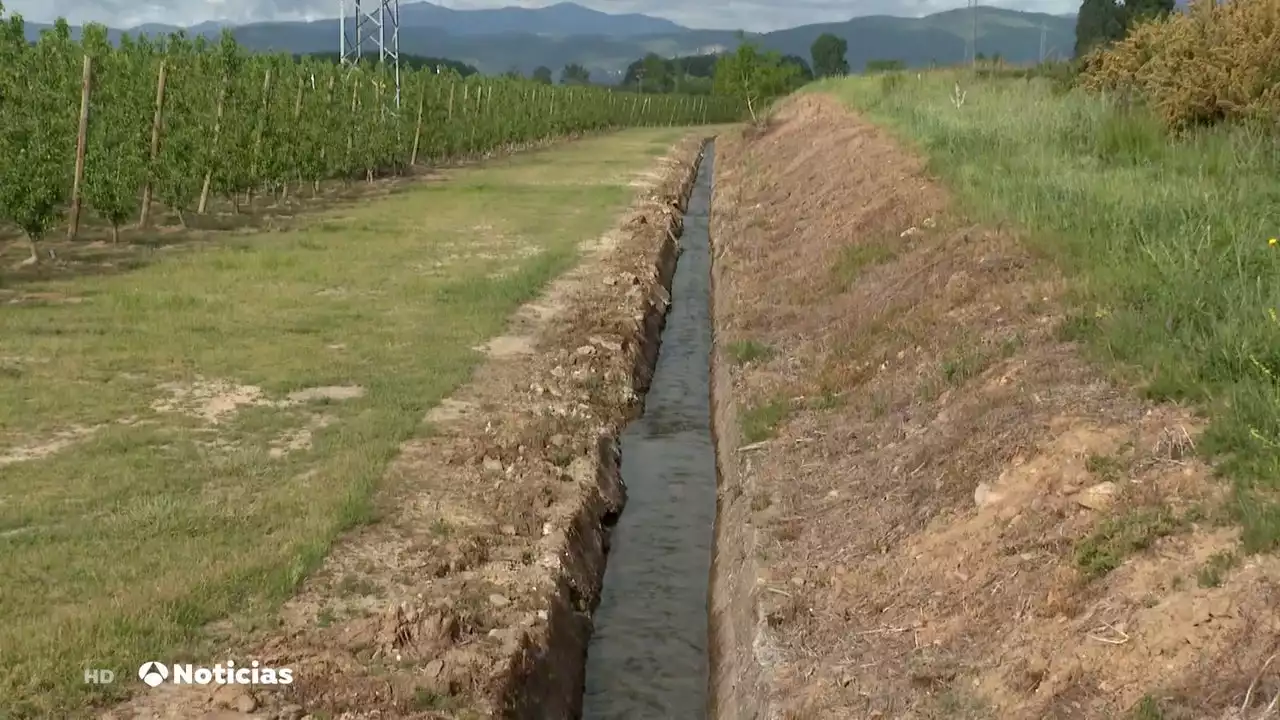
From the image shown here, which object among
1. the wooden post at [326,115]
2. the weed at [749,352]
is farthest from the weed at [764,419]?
the wooden post at [326,115]

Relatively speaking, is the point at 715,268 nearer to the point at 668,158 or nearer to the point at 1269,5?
the point at 1269,5

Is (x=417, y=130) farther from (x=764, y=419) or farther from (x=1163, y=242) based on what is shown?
(x=1163, y=242)

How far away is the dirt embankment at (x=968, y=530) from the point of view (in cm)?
462

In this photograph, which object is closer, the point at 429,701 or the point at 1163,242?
the point at 429,701

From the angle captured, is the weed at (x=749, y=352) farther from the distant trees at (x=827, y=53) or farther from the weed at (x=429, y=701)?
the distant trees at (x=827, y=53)

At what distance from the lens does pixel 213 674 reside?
18.1 ft

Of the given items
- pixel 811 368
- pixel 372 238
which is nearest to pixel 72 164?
pixel 372 238

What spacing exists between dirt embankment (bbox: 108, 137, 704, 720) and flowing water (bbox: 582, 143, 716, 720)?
0.54 ft

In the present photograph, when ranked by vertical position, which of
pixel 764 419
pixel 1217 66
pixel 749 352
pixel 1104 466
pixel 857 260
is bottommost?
pixel 764 419

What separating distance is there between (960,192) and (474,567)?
8.69m

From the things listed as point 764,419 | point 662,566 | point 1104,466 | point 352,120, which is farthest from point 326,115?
point 1104,466

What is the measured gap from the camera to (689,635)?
725 cm

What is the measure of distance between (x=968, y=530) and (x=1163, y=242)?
3.57 metres

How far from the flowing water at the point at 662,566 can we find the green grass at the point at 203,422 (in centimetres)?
164
